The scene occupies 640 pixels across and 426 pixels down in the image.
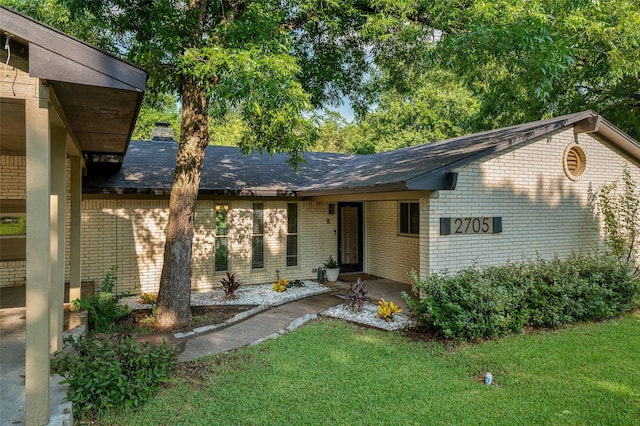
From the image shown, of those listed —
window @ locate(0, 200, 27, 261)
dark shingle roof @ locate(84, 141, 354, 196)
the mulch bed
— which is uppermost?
dark shingle roof @ locate(84, 141, 354, 196)

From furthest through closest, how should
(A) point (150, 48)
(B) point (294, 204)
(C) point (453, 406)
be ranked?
(B) point (294, 204) → (A) point (150, 48) → (C) point (453, 406)

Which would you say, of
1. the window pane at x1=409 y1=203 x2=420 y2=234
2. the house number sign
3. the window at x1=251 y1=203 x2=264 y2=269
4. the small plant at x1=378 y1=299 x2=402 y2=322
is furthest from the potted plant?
the house number sign

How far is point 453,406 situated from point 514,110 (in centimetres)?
1503

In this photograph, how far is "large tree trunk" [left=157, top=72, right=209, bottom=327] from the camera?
22.1 feet

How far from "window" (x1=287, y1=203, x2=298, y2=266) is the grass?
4847 millimetres

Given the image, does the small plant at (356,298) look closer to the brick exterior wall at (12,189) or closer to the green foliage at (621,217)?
the green foliage at (621,217)

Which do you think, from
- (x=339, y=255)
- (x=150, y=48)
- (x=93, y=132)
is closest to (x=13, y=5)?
(x=150, y=48)

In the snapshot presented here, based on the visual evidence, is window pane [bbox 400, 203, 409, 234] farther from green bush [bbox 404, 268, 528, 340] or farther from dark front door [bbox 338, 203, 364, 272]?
green bush [bbox 404, 268, 528, 340]

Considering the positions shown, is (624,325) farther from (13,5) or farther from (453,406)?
(13,5)

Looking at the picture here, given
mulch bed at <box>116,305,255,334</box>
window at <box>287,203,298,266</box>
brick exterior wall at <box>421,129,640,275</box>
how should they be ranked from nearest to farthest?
mulch bed at <box>116,305,255,334</box> → brick exterior wall at <box>421,129,640,275</box> → window at <box>287,203,298,266</box>

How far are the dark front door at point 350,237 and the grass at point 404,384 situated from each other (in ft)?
18.5

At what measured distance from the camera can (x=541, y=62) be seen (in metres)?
6.03

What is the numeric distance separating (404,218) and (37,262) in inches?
350

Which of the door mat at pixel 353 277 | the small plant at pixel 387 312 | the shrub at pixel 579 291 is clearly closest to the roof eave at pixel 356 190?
the small plant at pixel 387 312
